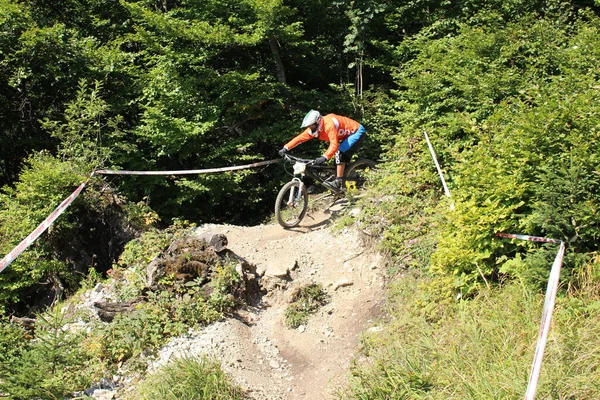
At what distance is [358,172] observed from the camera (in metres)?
9.38

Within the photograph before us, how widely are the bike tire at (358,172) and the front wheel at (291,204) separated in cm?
102

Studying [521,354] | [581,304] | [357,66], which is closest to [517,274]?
[581,304]

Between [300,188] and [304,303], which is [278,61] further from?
[304,303]

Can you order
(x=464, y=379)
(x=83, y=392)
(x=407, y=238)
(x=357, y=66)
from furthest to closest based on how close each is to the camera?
(x=357, y=66) → (x=407, y=238) → (x=83, y=392) → (x=464, y=379)

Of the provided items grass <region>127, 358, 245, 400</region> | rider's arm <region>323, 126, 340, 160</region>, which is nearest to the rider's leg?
rider's arm <region>323, 126, 340, 160</region>

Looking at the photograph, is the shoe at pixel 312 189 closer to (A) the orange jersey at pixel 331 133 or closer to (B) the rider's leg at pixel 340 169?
(B) the rider's leg at pixel 340 169

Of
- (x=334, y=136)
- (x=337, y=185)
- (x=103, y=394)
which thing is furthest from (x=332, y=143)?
(x=103, y=394)

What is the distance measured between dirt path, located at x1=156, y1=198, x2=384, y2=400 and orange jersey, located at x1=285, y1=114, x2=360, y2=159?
4.72 ft

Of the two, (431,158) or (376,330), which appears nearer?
(376,330)

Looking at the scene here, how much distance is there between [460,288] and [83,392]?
411cm

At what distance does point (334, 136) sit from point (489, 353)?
15.9 feet

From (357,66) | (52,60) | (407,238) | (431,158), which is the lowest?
(407,238)

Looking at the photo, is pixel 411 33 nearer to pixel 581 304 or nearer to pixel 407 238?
pixel 407 238

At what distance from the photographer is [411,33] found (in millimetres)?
12570
